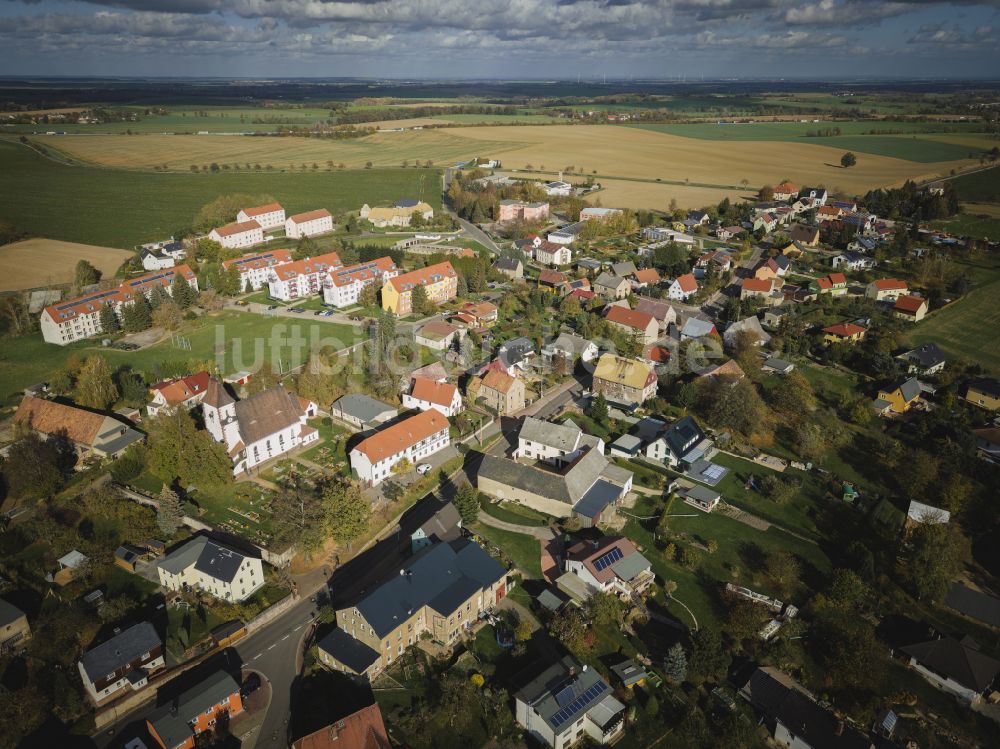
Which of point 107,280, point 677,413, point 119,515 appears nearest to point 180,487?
point 119,515

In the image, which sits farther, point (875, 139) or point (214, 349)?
point (875, 139)

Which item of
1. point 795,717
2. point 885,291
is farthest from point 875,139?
point 795,717

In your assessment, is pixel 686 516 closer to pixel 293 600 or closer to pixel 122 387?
pixel 293 600

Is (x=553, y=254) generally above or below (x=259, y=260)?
below

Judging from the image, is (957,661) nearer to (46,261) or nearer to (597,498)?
(597,498)

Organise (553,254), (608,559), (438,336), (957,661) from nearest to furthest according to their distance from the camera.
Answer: (957,661)
(608,559)
(438,336)
(553,254)

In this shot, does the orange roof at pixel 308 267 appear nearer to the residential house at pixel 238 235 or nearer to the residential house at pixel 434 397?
the residential house at pixel 238 235

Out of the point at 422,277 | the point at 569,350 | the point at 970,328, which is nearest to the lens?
the point at 569,350
